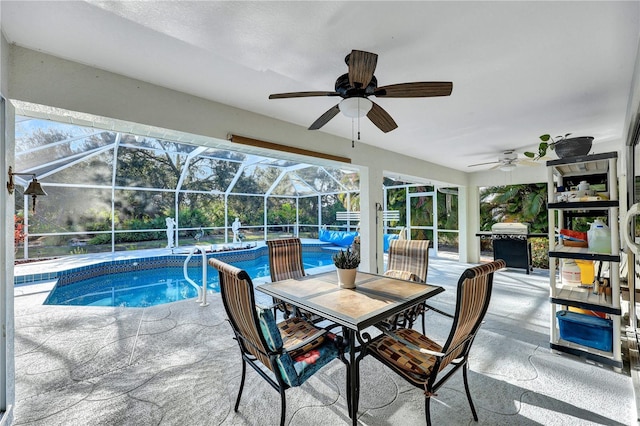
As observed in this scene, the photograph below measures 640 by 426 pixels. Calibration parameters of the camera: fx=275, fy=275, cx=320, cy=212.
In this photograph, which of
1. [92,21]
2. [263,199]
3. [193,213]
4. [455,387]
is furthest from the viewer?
[263,199]

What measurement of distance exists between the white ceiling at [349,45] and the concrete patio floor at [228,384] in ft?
8.16

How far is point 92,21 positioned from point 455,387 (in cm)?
353

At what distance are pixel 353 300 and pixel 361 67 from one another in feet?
5.11

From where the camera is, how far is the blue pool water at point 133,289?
4770 millimetres

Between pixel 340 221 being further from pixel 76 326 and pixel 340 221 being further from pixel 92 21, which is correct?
pixel 92 21

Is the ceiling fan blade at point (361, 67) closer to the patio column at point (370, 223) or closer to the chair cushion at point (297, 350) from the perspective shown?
the chair cushion at point (297, 350)

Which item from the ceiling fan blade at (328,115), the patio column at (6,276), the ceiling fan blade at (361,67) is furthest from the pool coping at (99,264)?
the ceiling fan blade at (361,67)

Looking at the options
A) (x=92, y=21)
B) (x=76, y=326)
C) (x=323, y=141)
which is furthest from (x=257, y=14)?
(x=76, y=326)

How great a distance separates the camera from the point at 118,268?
6.39m

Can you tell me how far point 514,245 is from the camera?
6.07 metres

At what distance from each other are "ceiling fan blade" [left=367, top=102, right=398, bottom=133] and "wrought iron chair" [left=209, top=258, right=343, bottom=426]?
1.59 meters

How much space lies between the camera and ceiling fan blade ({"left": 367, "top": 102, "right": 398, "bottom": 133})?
218cm

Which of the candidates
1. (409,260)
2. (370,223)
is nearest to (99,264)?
(370,223)

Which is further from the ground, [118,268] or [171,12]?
[171,12]
